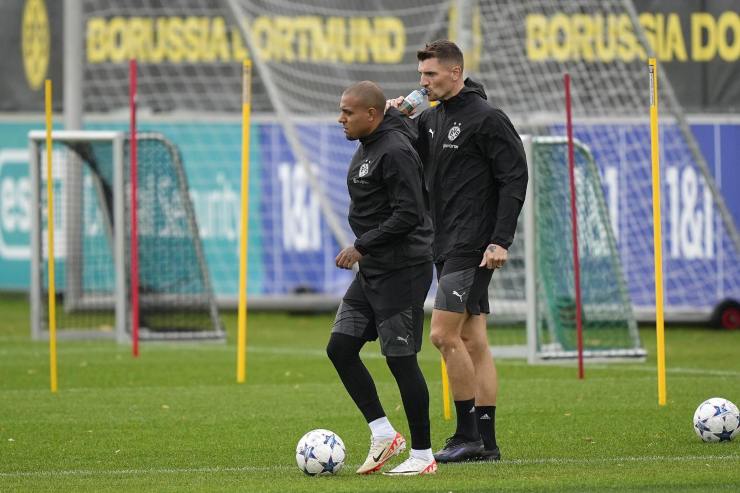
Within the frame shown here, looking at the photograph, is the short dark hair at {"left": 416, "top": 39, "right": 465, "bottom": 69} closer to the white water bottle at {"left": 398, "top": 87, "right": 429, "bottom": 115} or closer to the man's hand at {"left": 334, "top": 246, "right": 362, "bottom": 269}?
the white water bottle at {"left": 398, "top": 87, "right": 429, "bottom": 115}

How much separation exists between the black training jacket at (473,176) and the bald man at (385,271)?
1.11ft

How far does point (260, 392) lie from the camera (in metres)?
12.0

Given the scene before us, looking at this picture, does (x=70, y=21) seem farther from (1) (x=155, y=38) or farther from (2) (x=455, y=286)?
(2) (x=455, y=286)

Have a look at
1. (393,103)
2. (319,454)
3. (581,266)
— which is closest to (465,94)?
(393,103)

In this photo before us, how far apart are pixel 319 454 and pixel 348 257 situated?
3.22 ft

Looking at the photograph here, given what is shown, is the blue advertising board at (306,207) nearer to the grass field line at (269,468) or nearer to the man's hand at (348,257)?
the grass field line at (269,468)

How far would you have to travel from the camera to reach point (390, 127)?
7.84m

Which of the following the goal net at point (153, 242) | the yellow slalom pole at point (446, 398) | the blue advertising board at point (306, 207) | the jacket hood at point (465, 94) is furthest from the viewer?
the blue advertising board at point (306, 207)

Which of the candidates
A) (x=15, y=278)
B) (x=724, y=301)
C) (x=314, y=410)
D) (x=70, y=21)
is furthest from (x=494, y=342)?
(x=15, y=278)

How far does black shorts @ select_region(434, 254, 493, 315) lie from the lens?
26.6 feet

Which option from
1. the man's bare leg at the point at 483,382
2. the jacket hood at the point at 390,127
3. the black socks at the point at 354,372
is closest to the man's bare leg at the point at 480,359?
the man's bare leg at the point at 483,382

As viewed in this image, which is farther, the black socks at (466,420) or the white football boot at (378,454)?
the black socks at (466,420)

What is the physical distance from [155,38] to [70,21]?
248 cm

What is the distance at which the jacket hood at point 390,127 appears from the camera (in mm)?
7809
